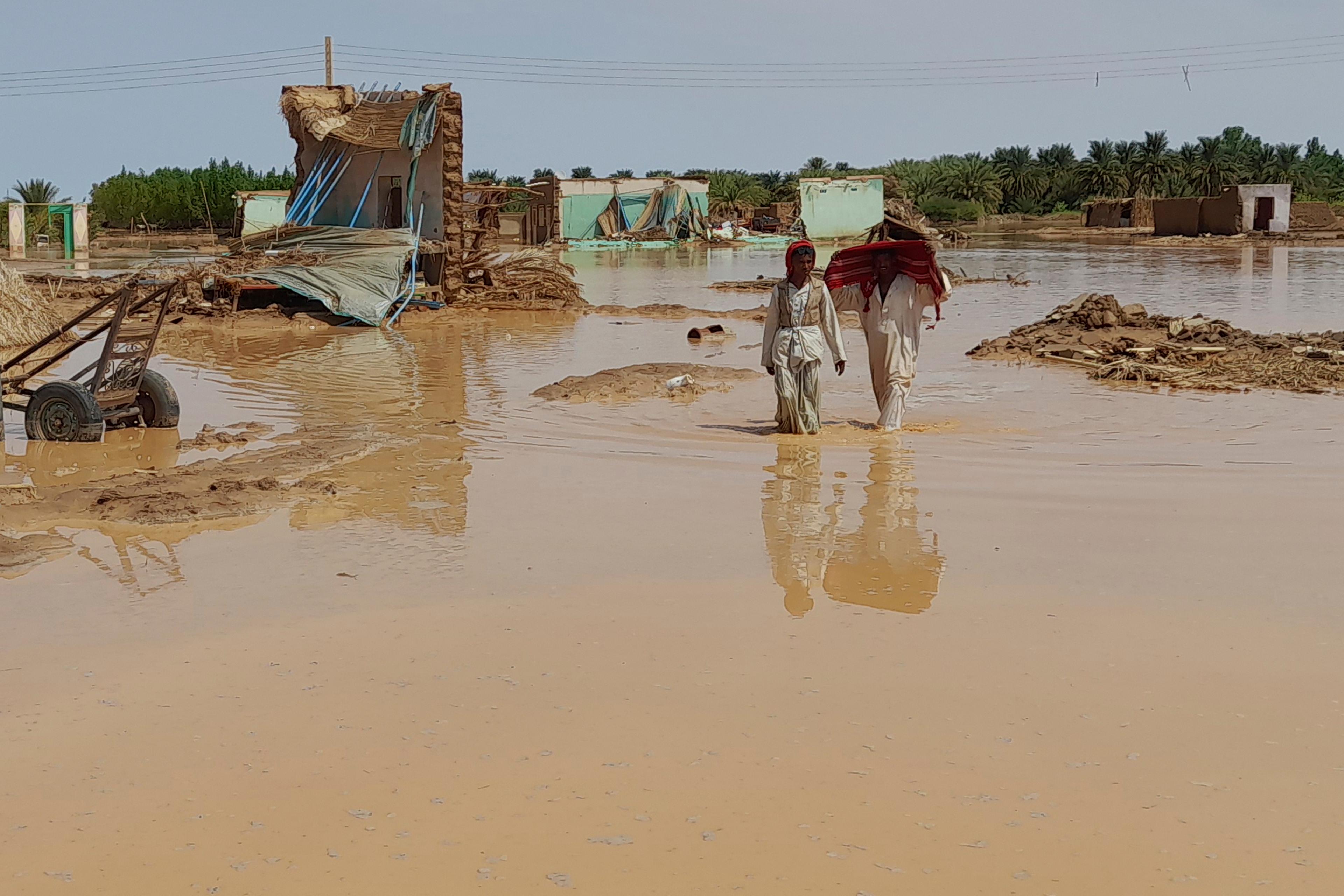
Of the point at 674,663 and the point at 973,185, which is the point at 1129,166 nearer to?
the point at 973,185

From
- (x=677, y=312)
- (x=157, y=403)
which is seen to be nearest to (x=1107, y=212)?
(x=677, y=312)

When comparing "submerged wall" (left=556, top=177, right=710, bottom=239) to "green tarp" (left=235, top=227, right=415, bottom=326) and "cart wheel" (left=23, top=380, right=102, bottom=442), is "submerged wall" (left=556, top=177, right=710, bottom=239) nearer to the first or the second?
"green tarp" (left=235, top=227, right=415, bottom=326)

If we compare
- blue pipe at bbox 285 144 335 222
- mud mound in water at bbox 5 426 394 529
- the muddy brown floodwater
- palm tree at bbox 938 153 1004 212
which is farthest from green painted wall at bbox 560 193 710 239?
mud mound in water at bbox 5 426 394 529

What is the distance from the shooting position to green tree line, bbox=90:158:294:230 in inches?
1984

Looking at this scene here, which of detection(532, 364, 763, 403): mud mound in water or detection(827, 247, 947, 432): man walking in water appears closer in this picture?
detection(827, 247, 947, 432): man walking in water

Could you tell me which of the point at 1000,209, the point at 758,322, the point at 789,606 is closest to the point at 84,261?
the point at 758,322

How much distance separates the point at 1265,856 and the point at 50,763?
338 centimetres

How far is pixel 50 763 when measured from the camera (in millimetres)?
3881

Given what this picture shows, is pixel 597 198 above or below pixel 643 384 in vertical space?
above

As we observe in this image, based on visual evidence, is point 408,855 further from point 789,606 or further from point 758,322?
point 758,322

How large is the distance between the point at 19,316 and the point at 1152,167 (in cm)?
6020

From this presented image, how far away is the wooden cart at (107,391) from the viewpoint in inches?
352

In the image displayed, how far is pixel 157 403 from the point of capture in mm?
9695

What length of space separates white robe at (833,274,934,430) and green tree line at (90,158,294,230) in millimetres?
44038
